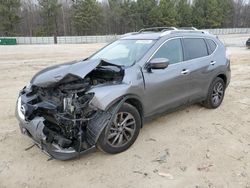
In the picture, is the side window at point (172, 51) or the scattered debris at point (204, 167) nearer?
the scattered debris at point (204, 167)

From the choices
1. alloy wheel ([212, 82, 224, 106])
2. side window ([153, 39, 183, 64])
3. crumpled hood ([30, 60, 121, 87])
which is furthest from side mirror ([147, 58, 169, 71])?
alloy wheel ([212, 82, 224, 106])

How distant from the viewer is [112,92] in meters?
3.61

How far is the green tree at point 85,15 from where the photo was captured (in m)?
50.6

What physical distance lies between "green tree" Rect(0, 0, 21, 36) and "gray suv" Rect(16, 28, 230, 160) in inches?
1865

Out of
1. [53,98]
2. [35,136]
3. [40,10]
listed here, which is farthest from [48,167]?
[40,10]

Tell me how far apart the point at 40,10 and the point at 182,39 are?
168ft

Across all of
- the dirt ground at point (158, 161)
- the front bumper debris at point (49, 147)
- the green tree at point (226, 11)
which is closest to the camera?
the dirt ground at point (158, 161)

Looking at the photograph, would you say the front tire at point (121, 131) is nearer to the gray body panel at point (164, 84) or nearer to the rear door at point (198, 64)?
the gray body panel at point (164, 84)

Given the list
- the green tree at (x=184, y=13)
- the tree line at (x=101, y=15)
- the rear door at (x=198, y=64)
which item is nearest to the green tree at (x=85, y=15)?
the tree line at (x=101, y=15)

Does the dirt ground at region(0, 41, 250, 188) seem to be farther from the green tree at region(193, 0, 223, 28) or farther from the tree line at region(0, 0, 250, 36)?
the green tree at region(193, 0, 223, 28)

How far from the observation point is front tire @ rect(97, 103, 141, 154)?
142 inches

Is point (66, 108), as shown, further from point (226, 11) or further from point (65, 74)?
point (226, 11)

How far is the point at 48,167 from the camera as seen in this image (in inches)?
141

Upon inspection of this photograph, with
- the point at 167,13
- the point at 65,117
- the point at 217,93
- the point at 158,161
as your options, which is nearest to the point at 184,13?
the point at 167,13
